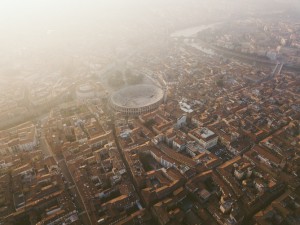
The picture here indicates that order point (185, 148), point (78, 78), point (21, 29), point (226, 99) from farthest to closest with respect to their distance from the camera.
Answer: point (21, 29) < point (78, 78) < point (226, 99) < point (185, 148)

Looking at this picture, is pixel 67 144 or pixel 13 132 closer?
pixel 67 144

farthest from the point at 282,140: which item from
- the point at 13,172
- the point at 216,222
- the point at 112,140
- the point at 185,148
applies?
the point at 13,172

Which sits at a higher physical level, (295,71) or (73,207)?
(73,207)

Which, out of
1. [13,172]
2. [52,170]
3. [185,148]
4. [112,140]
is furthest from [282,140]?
[13,172]

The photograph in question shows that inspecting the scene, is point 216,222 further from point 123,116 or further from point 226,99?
point 226,99

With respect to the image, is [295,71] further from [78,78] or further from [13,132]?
[13,132]

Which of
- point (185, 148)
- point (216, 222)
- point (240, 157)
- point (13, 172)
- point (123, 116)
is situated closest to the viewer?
point (216, 222)
